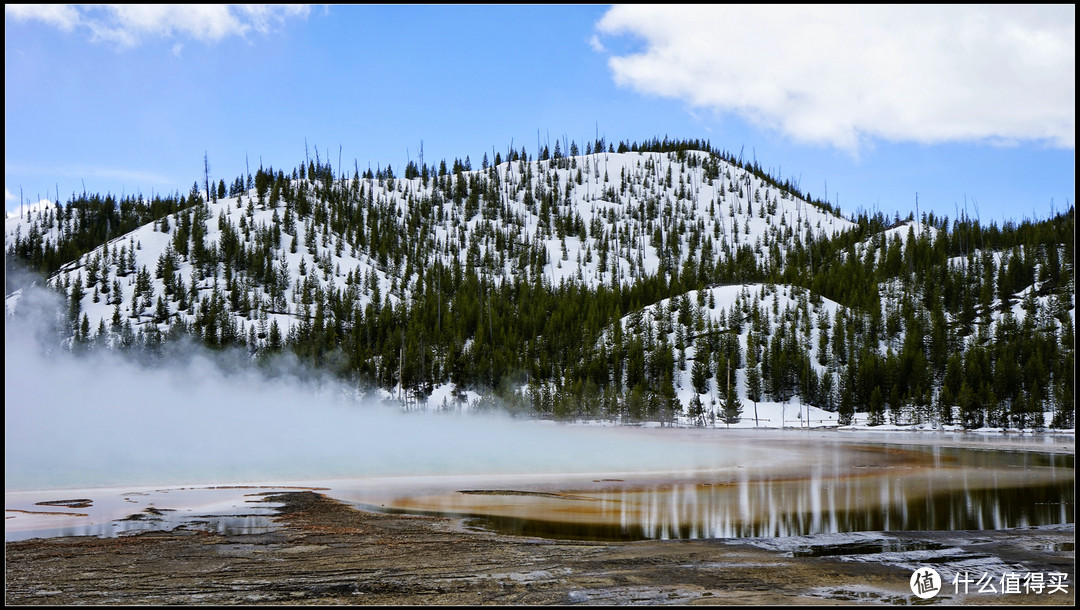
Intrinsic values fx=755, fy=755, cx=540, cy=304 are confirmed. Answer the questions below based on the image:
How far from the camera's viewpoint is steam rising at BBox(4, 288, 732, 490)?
2821 centimetres

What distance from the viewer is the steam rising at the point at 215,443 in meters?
28.2

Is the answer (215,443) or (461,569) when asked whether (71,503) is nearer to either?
(461,569)

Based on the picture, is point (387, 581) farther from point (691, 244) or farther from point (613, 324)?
point (691, 244)

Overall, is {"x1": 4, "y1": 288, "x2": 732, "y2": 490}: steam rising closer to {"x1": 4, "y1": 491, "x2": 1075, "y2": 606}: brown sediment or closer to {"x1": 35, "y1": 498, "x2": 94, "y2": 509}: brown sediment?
{"x1": 35, "y1": 498, "x2": 94, "y2": 509}: brown sediment

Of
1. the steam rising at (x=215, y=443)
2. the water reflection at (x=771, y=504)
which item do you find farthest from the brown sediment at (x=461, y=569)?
the steam rising at (x=215, y=443)

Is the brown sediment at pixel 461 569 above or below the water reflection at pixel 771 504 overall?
above

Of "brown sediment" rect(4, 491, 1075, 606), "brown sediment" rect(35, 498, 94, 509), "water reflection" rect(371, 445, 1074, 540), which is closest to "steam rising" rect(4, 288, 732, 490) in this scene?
"brown sediment" rect(35, 498, 94, 509)

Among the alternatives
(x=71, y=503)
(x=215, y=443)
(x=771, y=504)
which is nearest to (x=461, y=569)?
(x=771, y=504)

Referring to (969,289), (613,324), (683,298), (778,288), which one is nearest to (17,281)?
(613,324)

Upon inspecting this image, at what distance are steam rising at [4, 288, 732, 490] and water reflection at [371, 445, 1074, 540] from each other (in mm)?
6763

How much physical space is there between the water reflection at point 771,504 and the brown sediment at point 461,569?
155 cm

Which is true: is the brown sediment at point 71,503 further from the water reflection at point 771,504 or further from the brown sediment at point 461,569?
the water reflection at point 771,504

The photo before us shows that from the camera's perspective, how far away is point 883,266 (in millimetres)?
131000

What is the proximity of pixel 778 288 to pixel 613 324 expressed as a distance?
28206 millimetres
